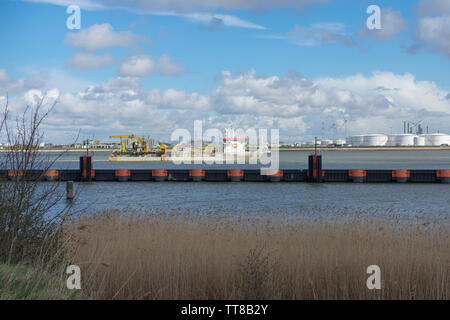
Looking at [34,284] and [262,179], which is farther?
[262,179]

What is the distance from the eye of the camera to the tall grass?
307 inches

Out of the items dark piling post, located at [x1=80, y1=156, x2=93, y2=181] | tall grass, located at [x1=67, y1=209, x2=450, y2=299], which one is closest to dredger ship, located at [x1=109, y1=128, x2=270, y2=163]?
dark piling post, located at [x1=80, y1=156, x2=93, y2=181]

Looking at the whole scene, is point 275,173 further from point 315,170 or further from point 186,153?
point 186,153

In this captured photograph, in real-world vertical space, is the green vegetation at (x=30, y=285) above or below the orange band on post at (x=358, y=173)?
above

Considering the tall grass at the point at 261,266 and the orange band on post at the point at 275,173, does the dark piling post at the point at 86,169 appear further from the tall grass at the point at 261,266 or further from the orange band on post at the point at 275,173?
the tall grass at the point at 261,266

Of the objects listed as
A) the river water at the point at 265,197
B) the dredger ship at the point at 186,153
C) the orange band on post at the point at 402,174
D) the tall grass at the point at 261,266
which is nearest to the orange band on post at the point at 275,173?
the river water at the point at 265,197

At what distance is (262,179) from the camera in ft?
165

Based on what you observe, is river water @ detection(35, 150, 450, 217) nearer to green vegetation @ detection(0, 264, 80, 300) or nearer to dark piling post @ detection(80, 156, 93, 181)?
dark piling post @ detection(80, 156, 93, 181)

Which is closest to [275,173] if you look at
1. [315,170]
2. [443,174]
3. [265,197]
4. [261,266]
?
[315,170]

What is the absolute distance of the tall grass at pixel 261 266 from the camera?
7.79m
